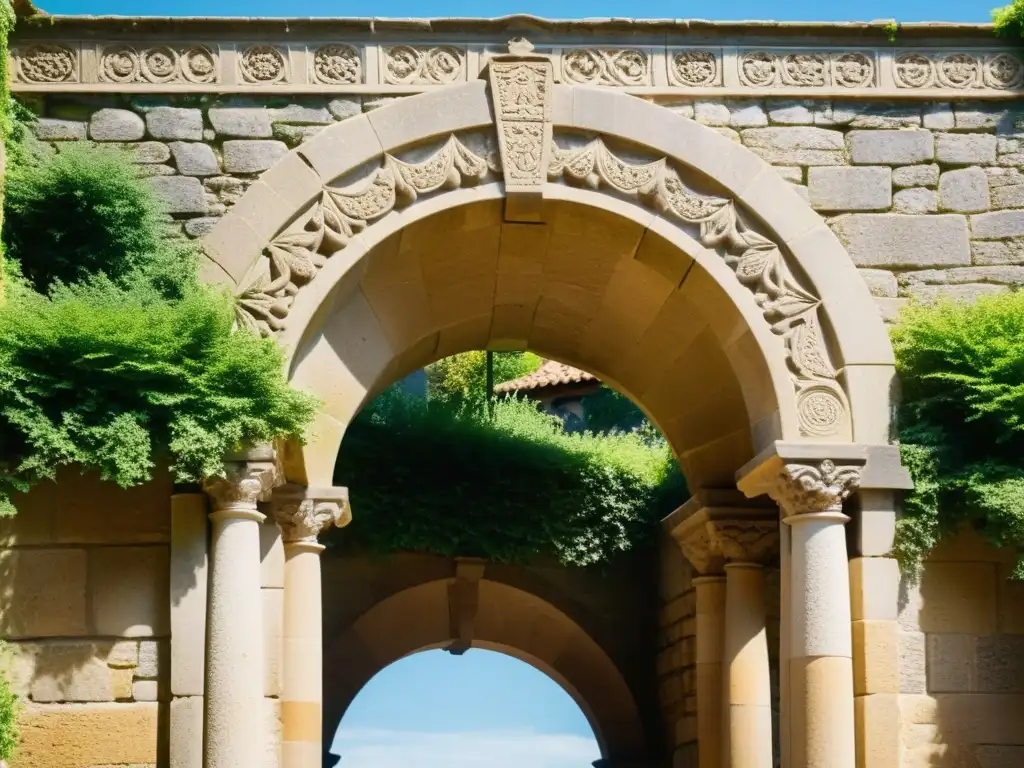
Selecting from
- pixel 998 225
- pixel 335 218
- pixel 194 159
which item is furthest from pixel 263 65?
pixel 998 225

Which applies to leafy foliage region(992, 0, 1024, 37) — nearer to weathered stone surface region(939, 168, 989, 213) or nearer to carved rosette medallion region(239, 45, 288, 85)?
weathered stone surface region(939, 168, 989, 213)

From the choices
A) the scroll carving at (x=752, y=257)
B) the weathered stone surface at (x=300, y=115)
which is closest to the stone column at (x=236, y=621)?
the weathered stone surface at (x=300, y=115)

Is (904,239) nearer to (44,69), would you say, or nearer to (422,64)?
(422,64)

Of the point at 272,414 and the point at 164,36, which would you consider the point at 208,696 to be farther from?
the point at 164,36

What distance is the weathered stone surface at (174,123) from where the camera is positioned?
835 centimetres

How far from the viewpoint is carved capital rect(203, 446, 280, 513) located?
7605 mm

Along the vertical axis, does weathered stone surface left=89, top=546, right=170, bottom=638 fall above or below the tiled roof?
below

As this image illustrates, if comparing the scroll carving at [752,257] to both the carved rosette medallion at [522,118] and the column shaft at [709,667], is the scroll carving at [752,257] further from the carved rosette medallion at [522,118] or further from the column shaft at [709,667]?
the column shaft at [709,667]

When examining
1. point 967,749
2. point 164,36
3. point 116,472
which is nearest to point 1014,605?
point 967,749

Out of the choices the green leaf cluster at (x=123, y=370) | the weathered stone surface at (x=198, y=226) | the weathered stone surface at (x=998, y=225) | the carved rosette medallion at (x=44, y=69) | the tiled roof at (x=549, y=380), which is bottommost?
the green leaf cluster at (x=123, y=370)

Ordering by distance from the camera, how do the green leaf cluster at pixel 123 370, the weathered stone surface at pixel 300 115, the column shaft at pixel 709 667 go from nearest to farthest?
the green leaf cluster at pixel 123 370 < the weathered stone surface at pixel 300 115 < the column shaft at pixel 709 667

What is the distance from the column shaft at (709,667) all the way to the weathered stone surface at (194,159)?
4.45 metres

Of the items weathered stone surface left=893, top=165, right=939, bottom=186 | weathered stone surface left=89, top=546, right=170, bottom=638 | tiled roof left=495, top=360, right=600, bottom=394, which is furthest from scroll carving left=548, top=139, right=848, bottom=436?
tiled roof left=495, top=360, right=600, bottom=394

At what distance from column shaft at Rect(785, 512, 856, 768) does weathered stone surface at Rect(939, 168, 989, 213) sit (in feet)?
5.98
